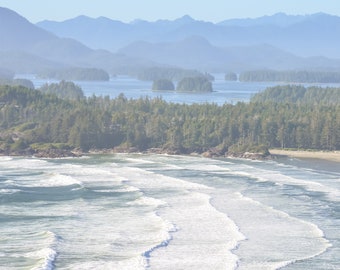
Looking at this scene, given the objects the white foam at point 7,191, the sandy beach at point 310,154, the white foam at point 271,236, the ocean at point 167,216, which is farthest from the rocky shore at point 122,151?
the white foam at point 271,236

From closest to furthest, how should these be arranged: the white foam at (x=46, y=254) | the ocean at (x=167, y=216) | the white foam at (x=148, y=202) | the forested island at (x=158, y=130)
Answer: the white foam at (x=46, y=254)
the ocean at (x=167, y=216)
the white foam at (x=148, y=202)
the forested island at (x=158, y=130)

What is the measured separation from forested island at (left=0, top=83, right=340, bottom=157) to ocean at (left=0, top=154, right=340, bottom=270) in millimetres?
10762

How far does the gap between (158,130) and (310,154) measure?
44.7 ft

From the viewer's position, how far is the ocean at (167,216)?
39.4 metres

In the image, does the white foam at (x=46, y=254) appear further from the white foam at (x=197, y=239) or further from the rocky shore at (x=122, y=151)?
the rocky shore at (x=122, y=151)

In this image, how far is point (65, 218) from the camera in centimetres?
4778

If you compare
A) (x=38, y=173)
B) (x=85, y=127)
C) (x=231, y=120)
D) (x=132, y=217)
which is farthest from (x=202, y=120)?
(x=132, y=217)

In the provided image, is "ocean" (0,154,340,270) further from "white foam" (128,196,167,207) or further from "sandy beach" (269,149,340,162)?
"sandy beach" (269,149,340,162)

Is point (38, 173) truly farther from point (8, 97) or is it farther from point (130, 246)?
point (8, 97)

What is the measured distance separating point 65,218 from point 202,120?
4625cm

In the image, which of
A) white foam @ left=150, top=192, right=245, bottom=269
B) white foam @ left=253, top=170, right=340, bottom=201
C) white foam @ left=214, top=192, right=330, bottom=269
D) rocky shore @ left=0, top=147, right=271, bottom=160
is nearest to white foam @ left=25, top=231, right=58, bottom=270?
white foam @ left=150, top=192, right=245, bottom=269

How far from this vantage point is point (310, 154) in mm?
83562

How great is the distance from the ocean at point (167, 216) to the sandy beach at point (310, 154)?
29.3 ft

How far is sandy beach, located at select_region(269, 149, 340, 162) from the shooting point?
81375 millimetres
